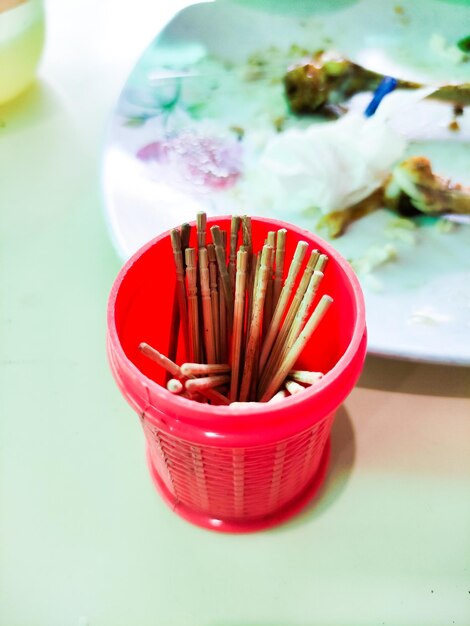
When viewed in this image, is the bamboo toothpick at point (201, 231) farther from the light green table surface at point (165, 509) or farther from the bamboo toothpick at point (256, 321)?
the light green table surface at point (165, 509)

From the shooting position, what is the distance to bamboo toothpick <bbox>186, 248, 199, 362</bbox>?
0.37 metres

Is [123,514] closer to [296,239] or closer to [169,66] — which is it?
[296,239]

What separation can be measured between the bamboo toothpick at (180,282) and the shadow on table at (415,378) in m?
0.16

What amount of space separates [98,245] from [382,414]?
302mm

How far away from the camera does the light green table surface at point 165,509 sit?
0.40 metres

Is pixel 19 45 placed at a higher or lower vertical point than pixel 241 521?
higher

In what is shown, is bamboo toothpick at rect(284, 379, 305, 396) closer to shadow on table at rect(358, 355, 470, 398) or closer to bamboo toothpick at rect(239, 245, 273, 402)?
bamboo toothpick at rect(239, 245, 273, 402)

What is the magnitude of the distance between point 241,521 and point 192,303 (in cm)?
15

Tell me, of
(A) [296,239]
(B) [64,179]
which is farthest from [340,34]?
(A) [296,239]

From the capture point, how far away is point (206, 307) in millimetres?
387

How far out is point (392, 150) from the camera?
60 cm

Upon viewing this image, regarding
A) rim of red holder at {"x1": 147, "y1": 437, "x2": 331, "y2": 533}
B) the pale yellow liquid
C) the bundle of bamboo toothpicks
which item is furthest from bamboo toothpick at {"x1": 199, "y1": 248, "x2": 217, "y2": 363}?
the pale yellow liquid

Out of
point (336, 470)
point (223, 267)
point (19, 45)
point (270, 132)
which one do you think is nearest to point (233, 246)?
point (223, 267)

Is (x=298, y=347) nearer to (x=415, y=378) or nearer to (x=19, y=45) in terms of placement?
(x=415, y=378)
